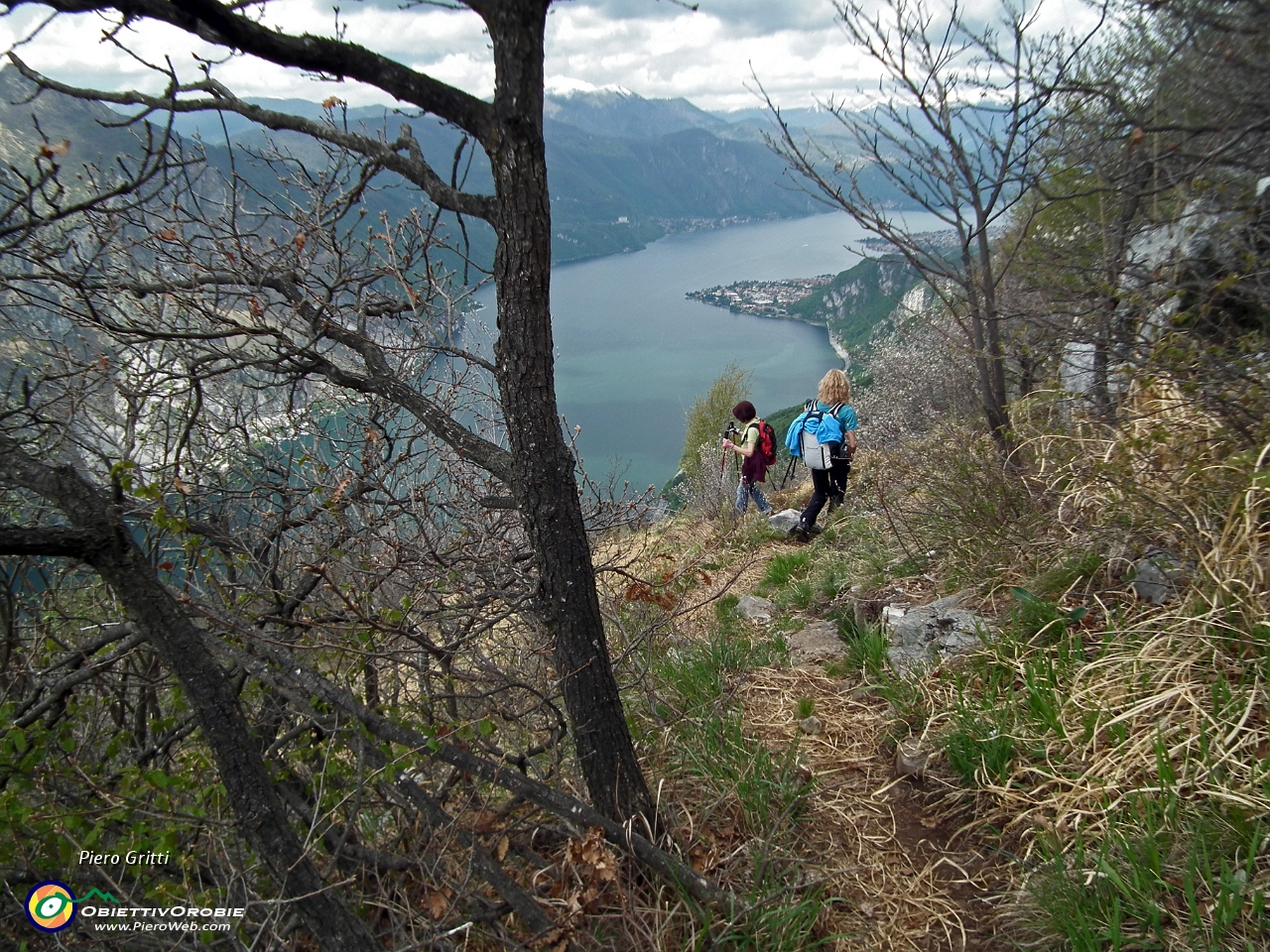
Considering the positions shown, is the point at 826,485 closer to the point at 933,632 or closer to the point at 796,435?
the point at 796,435

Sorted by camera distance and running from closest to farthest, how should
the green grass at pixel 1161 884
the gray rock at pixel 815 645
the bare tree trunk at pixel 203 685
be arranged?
the bare tree trunk at pixel 203 685 → the green grass at pixel 1161 884 → the gray rock at pixel 815 645

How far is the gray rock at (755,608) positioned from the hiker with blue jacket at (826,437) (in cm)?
166

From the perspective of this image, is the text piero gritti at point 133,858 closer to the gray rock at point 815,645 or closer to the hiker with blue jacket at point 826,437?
the gray rock at point 815,645

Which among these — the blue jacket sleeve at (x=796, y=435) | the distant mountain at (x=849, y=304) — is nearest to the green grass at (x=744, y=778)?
the blue jacket sleeve at (x=796, y=435)

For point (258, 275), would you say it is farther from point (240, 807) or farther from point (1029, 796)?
point (1029, 796)

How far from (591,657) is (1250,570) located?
100 inches

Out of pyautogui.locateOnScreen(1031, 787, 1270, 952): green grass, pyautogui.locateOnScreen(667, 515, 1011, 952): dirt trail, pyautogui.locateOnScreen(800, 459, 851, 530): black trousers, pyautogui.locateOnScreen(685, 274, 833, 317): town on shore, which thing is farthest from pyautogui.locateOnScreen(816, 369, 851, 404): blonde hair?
pyautogui.locateOnScreen(685, 274, 833, 317): town on shore

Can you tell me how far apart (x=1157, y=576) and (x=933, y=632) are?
106 cm

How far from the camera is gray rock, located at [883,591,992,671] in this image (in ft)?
11.8

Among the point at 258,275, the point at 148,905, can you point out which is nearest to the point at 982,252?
the point at 258,275

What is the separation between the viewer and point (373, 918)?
253 cm

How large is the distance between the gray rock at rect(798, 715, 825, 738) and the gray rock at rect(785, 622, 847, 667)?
67cm

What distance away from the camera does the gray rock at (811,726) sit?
3588 millimetres

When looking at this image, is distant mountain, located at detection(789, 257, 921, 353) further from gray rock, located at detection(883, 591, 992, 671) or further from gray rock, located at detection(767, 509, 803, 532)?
gray rock, located at detection(883, 591, 992, 671)
